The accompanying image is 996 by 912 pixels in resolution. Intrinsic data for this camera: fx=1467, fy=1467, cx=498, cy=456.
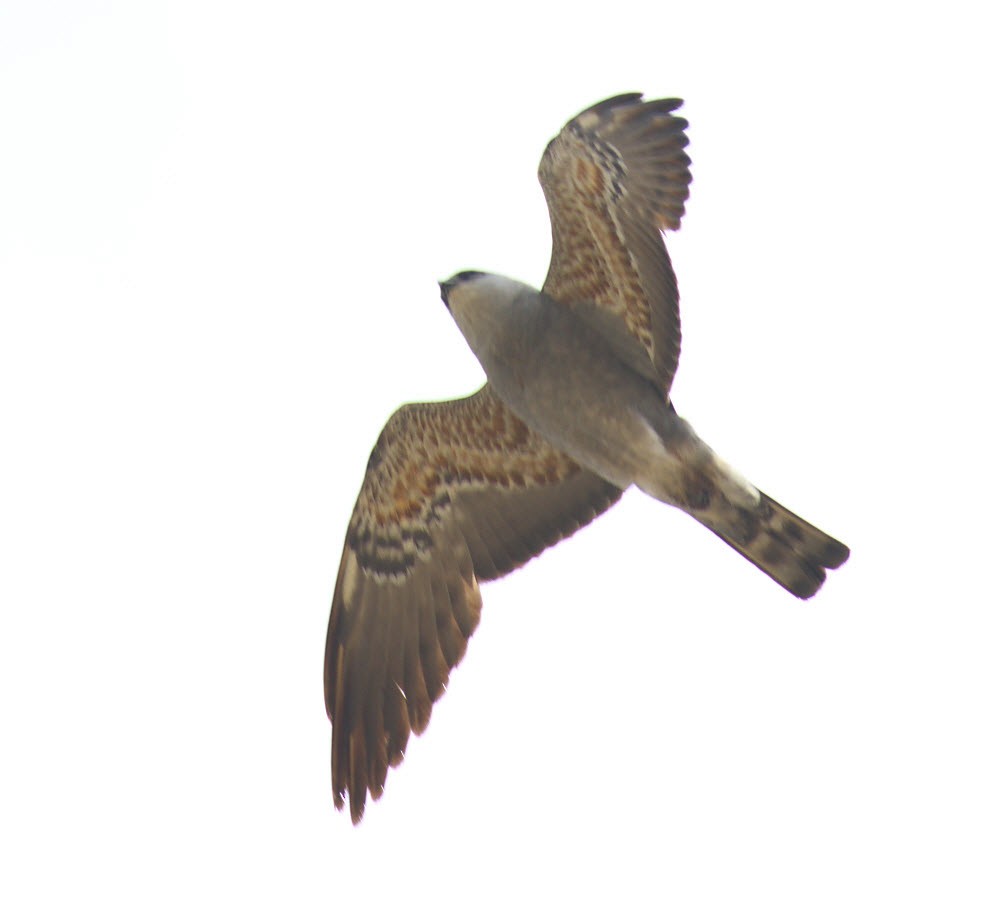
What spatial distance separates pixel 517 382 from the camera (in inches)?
327

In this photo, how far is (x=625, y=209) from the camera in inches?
325

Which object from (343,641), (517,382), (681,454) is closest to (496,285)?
(517,382)

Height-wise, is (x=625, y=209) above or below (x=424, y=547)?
above

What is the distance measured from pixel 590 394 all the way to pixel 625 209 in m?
1.06

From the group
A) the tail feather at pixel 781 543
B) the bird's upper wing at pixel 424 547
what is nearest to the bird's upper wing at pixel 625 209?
the tail feather at pixel 781 543

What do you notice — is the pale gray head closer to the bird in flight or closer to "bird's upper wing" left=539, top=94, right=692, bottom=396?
the bird in flight

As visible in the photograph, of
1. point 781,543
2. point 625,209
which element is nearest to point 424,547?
point 781,543

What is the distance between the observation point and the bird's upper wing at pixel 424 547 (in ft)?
29.7

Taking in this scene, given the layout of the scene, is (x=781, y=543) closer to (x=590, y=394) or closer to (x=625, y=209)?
(x=590, y=394)

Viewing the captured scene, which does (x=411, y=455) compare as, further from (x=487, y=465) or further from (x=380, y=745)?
(x=380, y=745)

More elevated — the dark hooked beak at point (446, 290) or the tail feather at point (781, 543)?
the dark hooked beak at point (446, 290)

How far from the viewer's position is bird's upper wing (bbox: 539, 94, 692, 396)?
27.0ft

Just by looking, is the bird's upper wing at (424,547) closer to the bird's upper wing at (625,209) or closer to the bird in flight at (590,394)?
the bird in flight at (590,394)

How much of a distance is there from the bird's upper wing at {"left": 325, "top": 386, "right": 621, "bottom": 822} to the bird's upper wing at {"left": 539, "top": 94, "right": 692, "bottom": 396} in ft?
3.25
